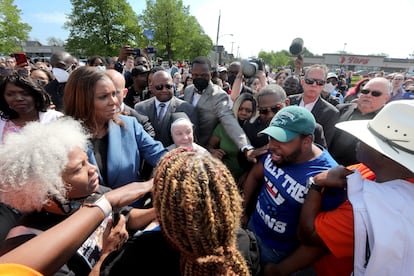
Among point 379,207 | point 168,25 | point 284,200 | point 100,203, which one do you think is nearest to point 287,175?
point 284,200

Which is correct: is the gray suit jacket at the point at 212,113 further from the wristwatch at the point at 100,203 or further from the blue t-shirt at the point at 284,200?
the wristwatch at the point at 100,203

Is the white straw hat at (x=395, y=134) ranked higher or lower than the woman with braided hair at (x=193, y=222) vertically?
higher

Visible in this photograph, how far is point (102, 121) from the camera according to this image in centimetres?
197

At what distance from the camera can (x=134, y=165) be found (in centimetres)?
204

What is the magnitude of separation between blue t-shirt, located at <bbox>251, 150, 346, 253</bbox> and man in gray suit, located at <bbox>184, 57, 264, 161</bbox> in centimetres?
51

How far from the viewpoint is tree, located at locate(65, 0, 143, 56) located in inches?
1073

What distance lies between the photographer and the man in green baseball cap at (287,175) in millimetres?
1844

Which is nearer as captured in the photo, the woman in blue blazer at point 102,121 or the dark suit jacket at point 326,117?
the woman in blue blazer at point 102,121

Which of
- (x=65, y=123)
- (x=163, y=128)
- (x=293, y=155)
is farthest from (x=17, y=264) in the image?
(x=163, y=128)

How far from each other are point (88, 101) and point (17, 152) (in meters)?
0.84

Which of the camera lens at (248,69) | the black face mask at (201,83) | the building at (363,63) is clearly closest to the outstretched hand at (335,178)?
the black face mask at (201,83)

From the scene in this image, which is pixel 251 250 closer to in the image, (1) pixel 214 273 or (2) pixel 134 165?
(1) pixel 214 273

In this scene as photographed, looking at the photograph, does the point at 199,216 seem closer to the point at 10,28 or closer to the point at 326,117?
the point at 326,117

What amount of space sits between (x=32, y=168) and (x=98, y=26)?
31.4 m
